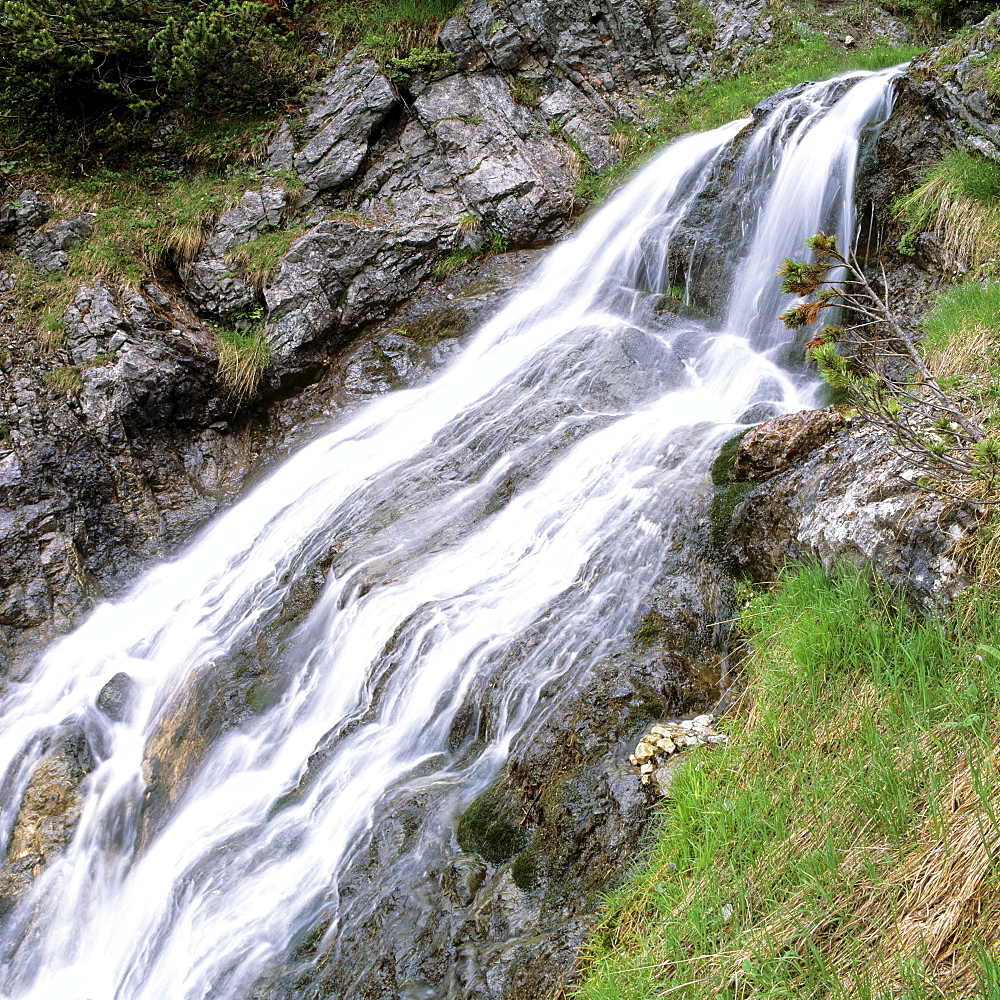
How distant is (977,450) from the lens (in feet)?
8.30

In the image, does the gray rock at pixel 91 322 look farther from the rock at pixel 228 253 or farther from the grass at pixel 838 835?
the grass at pixel 838 835

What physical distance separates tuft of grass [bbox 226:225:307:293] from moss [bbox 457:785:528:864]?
25.0 feet

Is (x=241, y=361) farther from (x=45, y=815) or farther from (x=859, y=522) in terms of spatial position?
(x=859, y=522)

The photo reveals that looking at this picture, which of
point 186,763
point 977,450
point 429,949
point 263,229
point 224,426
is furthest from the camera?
point 263,229

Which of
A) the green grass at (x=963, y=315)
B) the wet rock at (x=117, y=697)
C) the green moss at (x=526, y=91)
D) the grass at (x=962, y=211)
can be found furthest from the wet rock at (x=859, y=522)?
the green moss at (x=526, y=91)

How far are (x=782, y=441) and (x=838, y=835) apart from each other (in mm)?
2766

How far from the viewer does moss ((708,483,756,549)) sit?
4.74 m

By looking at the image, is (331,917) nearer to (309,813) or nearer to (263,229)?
(309,813)

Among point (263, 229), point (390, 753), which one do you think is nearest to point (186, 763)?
point (390, 753)

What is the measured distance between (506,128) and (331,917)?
409 inches

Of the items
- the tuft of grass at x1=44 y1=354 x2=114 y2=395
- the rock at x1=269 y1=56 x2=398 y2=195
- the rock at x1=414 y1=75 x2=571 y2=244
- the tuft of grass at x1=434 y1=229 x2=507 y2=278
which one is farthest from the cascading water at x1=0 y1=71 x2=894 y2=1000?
the rock at x1=269 y1=56 x2=398 y2=195

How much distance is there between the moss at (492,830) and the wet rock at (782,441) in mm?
2636

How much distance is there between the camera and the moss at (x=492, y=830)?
355 centimetres

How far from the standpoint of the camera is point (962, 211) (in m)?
5.93
